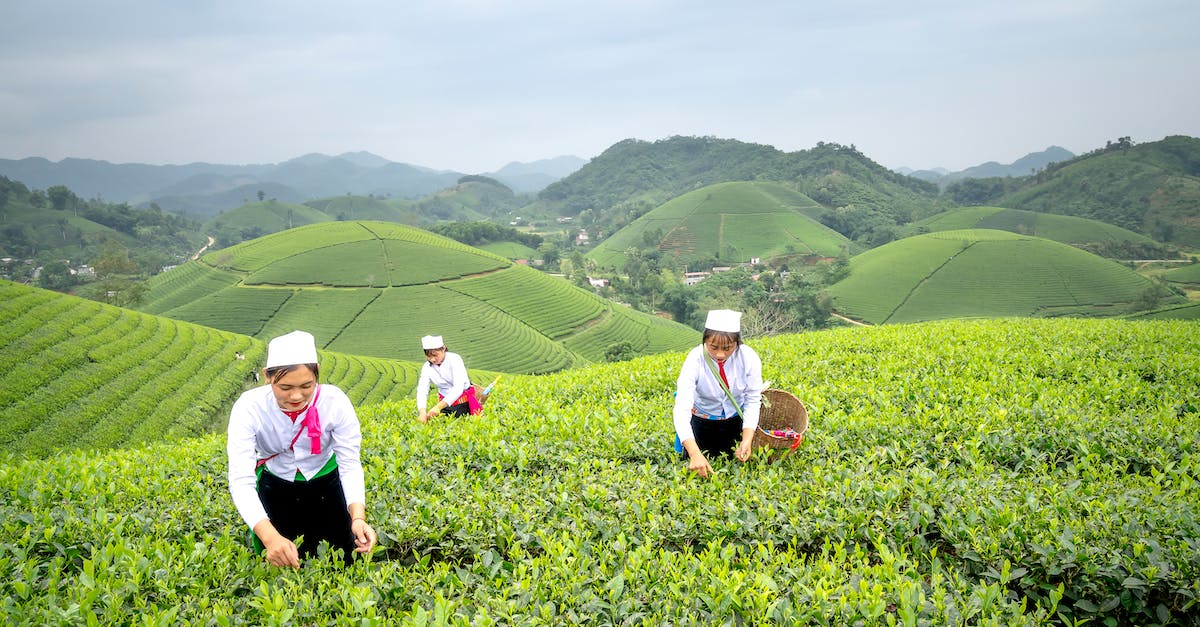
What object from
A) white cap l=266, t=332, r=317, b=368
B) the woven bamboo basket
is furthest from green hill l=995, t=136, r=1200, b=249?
white cap l=266, t=332, r=317, b=368

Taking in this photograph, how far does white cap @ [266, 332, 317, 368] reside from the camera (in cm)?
288

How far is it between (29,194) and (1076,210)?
238117 millimetres

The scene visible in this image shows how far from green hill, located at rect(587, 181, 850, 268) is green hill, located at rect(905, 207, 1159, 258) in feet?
73.5

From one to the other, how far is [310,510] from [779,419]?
351 cm

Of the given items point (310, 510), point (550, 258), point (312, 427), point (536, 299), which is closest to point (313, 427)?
point (312, 427)

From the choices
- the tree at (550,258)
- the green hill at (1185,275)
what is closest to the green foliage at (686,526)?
the green hill at (1185,275)

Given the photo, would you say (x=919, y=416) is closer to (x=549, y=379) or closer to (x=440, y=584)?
(x=440, y=584)

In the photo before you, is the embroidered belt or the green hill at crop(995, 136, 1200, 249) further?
the green hill at crop(995, 136, 1200, 249)

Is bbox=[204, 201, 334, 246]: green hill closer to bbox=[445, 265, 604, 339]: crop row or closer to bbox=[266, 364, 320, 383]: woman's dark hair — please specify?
bbox=[445, 265, 604, 339]: crop row

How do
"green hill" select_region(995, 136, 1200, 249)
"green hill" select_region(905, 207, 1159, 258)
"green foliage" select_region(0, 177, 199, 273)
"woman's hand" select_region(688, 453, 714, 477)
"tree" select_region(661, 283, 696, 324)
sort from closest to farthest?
1. "woman's hand" select_region(688, 453, 714, 477)
2. "tree" select_region(661, 283, 696, 324)
3. "green hill" select_region(905, 207, 1159, 258)
4. "green hill" select_region(995, 136, 1200, 249)
5. "green foliage" select_region(0, 177, 199, 273)

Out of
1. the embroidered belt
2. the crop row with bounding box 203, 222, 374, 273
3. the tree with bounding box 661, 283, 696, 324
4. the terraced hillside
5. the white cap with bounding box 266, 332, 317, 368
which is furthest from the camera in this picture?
the terraced hillside

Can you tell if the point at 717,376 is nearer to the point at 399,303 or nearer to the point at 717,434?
the point at 717,434

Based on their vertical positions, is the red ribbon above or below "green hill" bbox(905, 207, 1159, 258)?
below

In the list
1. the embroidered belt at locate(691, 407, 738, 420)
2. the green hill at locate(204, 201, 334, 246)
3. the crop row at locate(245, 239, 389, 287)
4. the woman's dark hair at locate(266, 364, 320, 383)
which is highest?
the green hill at locate(204, 201, 334, 246)
